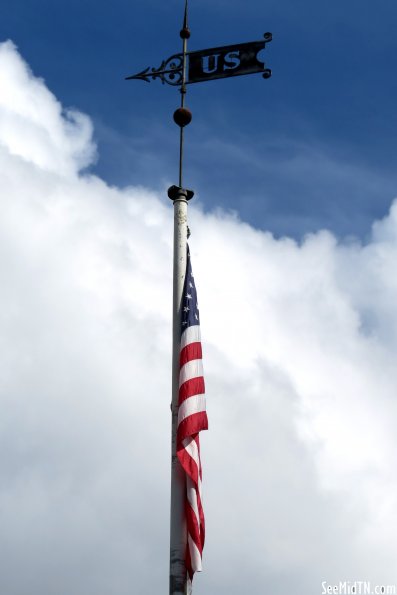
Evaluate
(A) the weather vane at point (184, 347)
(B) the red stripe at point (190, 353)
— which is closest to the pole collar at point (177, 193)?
(A) the weather vane at point (184, 347)

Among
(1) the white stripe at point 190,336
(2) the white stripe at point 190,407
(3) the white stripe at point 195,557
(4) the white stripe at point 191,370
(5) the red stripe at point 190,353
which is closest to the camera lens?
(3) the white stripe at point 195,557

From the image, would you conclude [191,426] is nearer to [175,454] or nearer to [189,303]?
[175,454]

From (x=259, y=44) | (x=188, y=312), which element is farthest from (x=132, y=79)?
(x=188, y=312)

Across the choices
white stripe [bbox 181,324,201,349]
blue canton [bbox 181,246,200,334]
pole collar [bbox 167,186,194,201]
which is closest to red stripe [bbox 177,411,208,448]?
white stripe [bbox 181,324,201,349]

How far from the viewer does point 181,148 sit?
16.0 metres

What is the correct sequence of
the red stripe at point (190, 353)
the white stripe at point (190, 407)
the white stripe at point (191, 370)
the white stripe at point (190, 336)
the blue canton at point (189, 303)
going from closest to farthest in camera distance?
the white stripe at point (190, 407), the white stripe at point (191, 370), the red stripe at point (190, 353), the white stripe at point (190, 336), the blue canton at point (189, 303)

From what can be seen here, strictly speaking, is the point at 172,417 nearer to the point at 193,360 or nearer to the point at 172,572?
the point at 193,360

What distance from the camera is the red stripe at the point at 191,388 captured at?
561 inches

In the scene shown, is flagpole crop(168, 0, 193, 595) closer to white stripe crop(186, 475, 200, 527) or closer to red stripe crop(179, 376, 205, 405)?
white stripe crop(186, 475, 200, 527)

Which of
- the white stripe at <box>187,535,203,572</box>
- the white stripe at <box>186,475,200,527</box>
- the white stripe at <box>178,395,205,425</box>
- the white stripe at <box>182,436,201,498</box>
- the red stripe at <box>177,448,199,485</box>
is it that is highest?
the white stripe at <box>178,395,205,425</box>

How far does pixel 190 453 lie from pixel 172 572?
1720 mm

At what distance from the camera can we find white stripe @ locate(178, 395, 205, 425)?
14.2m

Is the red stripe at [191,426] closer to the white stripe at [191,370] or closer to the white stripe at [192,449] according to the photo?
the white stripe at [192,449]

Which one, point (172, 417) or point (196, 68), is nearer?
point (172, 417)
